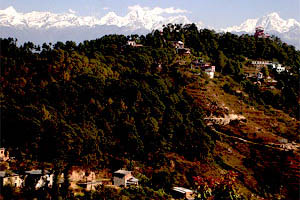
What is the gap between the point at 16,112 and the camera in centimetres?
3616

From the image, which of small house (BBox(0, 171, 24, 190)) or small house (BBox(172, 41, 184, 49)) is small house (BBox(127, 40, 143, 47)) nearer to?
small house (BBox(172, 41, 184, 49))

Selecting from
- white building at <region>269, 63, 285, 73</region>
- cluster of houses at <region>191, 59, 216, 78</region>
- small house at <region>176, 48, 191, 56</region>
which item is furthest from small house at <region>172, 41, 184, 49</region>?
white building at <region>269, 63, 285, 73</region>

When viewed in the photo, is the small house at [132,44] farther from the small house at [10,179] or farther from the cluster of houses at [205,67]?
the small house at [10,179]

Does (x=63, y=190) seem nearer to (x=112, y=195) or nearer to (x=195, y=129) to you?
(x=112, y=195)

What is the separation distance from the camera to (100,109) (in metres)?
44.1

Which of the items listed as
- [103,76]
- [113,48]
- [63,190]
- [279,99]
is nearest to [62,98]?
[103,76]

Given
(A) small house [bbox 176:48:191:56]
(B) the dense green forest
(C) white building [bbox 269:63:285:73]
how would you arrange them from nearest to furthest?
(B) the dense green forest < (A) small house [bbox 176:48:191:56] < (C) white building [bbox 269:63:285:73]

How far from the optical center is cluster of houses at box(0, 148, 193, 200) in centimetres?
2809

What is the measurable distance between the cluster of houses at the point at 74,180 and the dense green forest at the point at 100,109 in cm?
119

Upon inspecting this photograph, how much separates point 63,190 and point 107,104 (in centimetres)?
1918

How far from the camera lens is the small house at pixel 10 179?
2711 cm

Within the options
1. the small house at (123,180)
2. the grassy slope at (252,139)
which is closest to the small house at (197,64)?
the grassy slope at (252,139)

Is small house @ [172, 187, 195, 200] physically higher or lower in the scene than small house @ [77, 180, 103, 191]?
lower

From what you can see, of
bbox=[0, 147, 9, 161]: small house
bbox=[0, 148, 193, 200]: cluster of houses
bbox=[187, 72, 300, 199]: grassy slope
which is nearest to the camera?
bbox=[0, 148, 193, 200]: cluster of houses
